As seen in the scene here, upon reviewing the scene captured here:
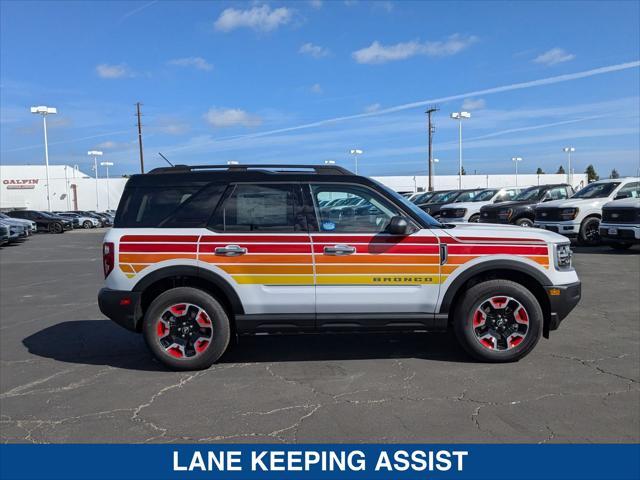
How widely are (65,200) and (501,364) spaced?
244 feet

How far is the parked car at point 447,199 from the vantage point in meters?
20.7

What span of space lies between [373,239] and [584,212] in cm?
1233

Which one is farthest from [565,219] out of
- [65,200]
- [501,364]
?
[65,200]

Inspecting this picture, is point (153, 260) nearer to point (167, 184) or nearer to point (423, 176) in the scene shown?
point (167, 184)

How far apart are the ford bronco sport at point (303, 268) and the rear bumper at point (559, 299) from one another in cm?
1

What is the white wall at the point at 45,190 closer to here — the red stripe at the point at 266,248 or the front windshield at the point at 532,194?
the front windshield at the point at 532,194

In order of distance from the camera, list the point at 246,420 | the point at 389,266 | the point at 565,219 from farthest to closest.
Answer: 1. the point at 565,219
2. the point at 389,266
3. the point at 246,420

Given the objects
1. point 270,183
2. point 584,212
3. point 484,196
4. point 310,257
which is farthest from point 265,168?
point 484,196

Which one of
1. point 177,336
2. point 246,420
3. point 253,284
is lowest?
point 246,420

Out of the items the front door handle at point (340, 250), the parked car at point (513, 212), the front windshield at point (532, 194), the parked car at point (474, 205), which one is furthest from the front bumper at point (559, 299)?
the front windshield at point (532, 194)

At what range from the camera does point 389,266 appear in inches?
192

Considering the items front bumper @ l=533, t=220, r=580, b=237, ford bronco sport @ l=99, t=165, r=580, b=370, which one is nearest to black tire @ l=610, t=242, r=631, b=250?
front bumper @ l=533, t=220, r=580, b=237

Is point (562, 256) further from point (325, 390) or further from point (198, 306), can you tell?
point (198, 306)

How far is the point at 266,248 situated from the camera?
16.0 feet
